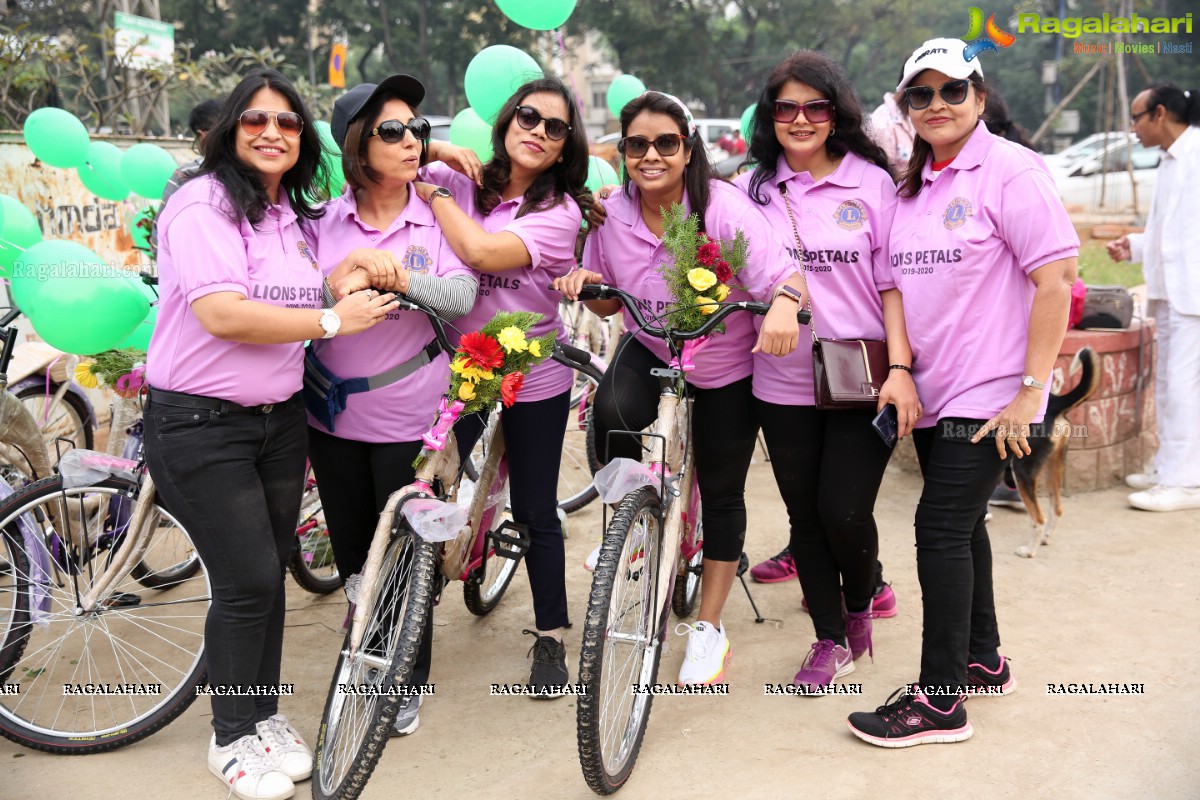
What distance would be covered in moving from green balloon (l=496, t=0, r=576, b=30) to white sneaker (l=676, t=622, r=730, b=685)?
266 cm

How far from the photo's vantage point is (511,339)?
2.79 m

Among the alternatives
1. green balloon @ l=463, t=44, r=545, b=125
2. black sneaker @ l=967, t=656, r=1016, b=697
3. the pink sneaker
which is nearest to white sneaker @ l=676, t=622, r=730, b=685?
black sneaker @ l=967, t=656, r=1016, b=697

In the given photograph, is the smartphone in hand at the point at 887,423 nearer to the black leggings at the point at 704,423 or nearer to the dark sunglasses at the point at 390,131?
the black leggings at the point at 704,423

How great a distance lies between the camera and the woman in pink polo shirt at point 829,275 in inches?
119

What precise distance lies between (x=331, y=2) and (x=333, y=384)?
3150cm

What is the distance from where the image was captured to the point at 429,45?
32.5 m

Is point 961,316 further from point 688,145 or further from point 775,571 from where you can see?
point 775,571

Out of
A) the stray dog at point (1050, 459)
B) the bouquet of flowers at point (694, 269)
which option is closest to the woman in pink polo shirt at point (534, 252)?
the bouquet of flowers at point (694, 269)

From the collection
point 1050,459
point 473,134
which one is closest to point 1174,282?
point 1050,459

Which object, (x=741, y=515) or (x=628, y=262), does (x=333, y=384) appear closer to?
(x=628, y=262)

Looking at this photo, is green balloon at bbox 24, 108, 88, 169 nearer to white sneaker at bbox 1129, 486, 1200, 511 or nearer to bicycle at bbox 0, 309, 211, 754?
bicycle at bbox 0, 309, 211, 754

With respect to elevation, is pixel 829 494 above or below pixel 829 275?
below

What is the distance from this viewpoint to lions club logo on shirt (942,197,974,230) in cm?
274

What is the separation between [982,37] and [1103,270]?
10.2 meters
